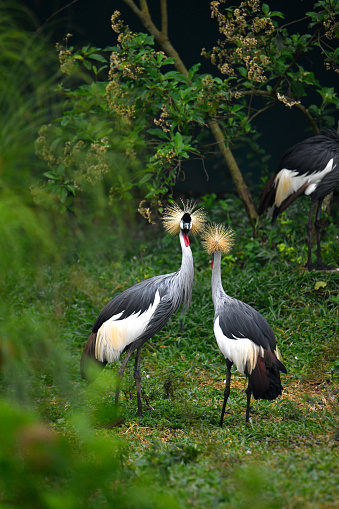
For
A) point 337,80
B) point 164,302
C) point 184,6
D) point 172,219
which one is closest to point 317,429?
point 164,302

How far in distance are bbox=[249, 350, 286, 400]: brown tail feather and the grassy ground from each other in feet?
0.59

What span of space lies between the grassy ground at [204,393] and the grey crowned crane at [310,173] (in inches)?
26.5

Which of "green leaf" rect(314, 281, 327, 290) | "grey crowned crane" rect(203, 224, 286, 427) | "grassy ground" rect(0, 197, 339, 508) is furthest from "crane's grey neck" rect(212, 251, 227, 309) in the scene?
"green leaf" rect(314, 281, 327, 290)

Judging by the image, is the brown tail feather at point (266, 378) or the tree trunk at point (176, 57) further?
the tree trunk at point (176, 57)

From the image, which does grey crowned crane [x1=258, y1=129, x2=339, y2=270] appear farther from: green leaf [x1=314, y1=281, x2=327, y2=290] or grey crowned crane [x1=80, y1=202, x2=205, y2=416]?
grey crowned crane [x1=80, y1=202, x2=205, y2=416]

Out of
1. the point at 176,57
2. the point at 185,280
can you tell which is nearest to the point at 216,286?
the point at 185,280

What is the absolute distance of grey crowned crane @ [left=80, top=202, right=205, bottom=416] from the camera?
3.71 meters

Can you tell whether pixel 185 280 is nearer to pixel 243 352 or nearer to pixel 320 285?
pixel 243 352

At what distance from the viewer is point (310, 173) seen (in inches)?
201

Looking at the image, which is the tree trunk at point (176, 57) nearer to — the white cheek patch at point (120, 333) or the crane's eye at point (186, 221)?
the crane's eye at point (186, 221)

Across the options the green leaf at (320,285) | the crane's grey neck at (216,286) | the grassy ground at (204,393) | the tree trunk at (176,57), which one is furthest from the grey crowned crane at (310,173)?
the crane's grey neck at (216,286)

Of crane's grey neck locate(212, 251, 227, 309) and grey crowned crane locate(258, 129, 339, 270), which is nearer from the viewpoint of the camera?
crane's grey neck locate(212, 251, 227, 309)

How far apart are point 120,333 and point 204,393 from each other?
2.63ft

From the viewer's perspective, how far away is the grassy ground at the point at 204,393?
181 centimetres
